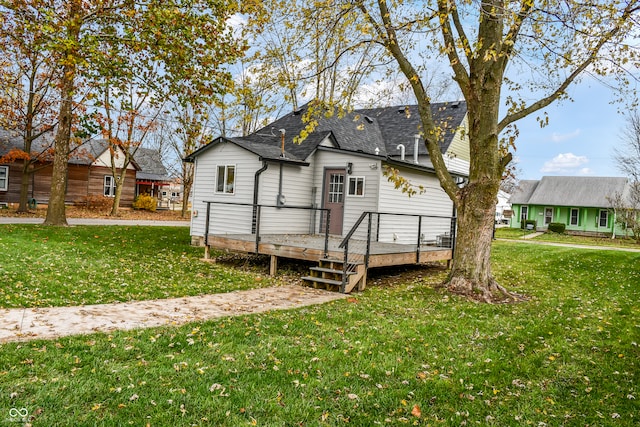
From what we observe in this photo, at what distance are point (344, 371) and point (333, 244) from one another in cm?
679

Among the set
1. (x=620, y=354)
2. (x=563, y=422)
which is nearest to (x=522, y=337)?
(x=620, y=354)

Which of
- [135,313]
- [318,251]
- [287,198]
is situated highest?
[287,198]

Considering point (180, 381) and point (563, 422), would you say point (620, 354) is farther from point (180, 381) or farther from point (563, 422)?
point (180, 381)

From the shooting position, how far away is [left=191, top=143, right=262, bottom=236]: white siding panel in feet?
45.6

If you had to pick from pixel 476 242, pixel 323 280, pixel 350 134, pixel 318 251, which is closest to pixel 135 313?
pixel 323 280

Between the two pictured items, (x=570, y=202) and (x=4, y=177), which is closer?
(x=4, y=177)

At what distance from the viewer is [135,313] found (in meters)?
6.26

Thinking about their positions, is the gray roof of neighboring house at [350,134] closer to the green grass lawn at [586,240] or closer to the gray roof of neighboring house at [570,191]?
the green grass lawn at [586,240]

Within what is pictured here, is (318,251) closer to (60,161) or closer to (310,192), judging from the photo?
(310,192)

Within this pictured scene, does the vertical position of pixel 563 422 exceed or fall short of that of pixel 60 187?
it falls short

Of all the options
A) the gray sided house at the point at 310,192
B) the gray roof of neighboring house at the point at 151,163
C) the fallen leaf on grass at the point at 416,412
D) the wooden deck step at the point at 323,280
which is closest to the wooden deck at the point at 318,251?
the wooden deck step at the point at 323,280

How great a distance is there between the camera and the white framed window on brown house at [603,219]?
34688 mm

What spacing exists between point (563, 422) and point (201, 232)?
13.3 m

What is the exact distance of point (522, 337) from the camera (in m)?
6.01
